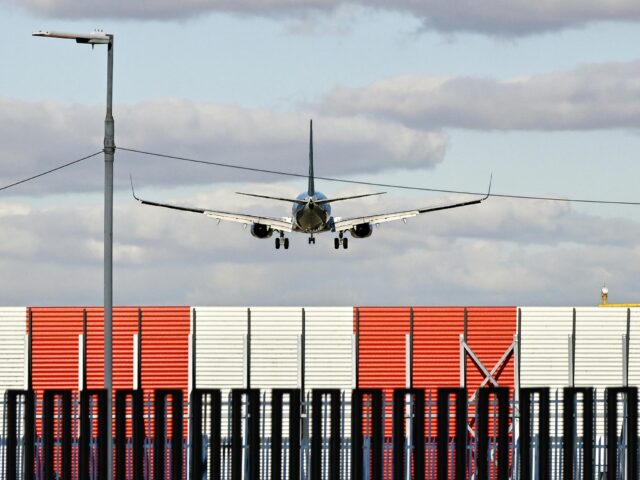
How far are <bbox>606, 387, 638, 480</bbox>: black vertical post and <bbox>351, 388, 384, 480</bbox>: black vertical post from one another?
23.0ft

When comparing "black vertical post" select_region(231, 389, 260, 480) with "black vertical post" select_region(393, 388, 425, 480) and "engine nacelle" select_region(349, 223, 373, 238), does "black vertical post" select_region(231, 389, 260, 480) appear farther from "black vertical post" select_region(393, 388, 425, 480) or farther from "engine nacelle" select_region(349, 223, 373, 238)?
"engine nacelle" select_region(349, 223, 373, 238)

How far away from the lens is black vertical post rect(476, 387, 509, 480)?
38.1 meters

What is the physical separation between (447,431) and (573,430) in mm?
3943

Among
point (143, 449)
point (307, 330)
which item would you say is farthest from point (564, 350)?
point (143, 449)

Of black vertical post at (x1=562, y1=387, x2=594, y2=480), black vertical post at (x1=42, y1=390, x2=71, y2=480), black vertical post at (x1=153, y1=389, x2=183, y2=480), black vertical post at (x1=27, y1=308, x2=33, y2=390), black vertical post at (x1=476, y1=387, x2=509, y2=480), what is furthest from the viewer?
black vertical post at (x1=27, y1=308, x2=33, y2=390)

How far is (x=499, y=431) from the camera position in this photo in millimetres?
38344

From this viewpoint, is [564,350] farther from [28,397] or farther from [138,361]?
[28,397]

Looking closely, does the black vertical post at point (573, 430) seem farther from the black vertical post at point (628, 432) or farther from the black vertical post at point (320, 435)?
the black vertical post at point (320, 435)

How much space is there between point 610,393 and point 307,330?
36569 millimetres

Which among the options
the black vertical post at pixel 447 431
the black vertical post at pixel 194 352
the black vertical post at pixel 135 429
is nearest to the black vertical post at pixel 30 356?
the black vertical post at pixel 194 352

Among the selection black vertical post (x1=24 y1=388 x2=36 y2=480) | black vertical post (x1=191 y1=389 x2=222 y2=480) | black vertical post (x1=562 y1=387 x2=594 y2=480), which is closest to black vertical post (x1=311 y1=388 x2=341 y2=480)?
black vertical post (x1=191 y1=389 x2=222 y2=480)

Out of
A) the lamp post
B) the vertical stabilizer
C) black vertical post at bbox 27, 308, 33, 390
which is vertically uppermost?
the vertical stabilizer

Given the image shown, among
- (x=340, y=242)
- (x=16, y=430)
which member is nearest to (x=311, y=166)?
(x=340, y=242)

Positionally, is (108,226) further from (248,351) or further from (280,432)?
(248,351)
